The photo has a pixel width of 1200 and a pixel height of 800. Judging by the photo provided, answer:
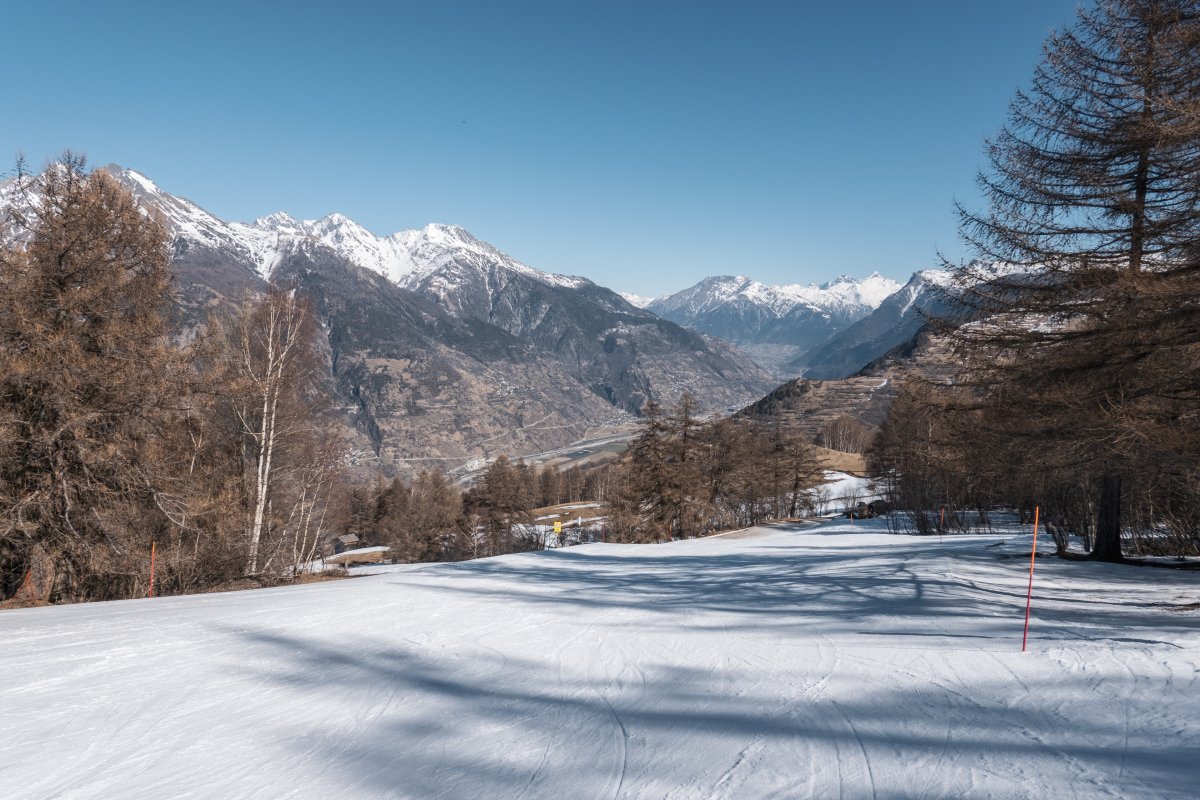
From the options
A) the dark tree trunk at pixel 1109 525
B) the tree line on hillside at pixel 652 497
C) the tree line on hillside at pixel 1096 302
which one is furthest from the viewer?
the tree line on hillside at pixel 652 497

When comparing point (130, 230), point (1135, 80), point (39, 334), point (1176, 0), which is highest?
point (1176, 0)

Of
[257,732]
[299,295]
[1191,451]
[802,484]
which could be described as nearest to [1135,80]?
[1191,451]

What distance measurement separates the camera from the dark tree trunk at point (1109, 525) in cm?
1125

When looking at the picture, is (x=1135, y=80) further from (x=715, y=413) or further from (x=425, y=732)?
(x=715, y=413)

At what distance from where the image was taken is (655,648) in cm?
638

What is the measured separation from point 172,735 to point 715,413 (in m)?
36.3

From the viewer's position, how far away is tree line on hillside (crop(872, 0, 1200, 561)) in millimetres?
7996

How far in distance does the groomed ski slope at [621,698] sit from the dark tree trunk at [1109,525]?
2.61 meters

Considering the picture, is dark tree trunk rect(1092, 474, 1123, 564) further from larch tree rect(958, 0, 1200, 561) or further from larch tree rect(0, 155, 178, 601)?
larch tree rect(0, 155, 178, 601)

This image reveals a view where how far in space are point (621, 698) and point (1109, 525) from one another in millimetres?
11387

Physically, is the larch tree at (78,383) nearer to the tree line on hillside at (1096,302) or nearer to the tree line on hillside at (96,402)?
the tree line on hillside at (96,402)

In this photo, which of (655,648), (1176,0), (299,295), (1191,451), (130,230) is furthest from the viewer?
(299,295)

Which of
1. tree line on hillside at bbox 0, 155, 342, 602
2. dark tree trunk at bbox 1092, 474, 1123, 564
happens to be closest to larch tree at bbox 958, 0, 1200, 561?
dark tree trunk at bbox 1092, 474, 1123, 564

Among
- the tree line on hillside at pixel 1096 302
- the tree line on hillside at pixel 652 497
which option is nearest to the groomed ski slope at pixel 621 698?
the tree line on hillside at pixel 1096 302
